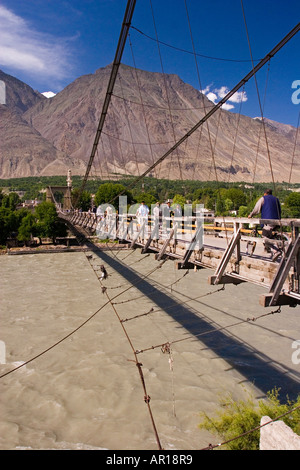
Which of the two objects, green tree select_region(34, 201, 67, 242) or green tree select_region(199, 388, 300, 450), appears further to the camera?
green tree select_region(34, 201, 67, 242)

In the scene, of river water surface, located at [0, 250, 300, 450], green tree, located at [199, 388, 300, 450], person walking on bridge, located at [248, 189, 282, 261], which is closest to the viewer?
person walking on bridge, located at [248, 189, 282, 261]

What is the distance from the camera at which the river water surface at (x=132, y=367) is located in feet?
22.4

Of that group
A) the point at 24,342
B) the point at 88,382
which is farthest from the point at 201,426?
the point at 24,342

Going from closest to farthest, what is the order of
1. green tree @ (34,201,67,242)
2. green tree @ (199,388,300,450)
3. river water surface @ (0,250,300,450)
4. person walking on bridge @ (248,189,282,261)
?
person walking on bridge @ (248,189,282,261)
green tree @ (199,388,300,450)
river water surface @ (0,250,300,450)
green tree @ (34,201,67,242)

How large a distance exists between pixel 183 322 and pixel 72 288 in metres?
8.80

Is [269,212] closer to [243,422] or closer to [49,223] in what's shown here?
[243,422]

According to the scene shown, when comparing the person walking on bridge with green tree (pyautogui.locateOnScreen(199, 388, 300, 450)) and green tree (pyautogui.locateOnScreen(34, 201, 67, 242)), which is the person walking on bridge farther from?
green tree (pyautogui.locateOnScreen(34, 201, 67, 242))

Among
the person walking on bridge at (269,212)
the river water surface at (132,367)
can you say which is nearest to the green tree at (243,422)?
the river water surface at (132,367)

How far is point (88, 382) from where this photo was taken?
8.62m

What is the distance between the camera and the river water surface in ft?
22.4

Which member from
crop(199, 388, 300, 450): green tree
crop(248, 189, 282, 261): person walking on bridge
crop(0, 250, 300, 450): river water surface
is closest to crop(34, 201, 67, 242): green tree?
crop(0, 250, 300, 450): river water surface

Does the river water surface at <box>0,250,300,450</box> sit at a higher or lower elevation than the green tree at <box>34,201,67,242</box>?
lower

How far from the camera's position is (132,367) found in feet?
30.8

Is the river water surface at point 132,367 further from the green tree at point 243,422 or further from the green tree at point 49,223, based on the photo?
the green tree at point 49,223
